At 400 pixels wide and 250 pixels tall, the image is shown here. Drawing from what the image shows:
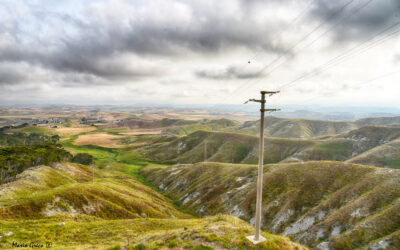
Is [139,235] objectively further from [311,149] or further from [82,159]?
[311,149]

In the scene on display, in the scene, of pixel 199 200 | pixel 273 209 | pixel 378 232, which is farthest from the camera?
pixel 199 200

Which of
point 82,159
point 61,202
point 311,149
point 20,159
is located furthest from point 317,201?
point 82,159

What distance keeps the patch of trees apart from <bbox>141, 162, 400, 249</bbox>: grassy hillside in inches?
2991

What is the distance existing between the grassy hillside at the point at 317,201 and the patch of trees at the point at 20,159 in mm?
75976

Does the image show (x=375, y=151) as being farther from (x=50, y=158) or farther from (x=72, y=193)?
(x=50, y=158)

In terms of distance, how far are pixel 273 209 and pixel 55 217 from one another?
59.8 m

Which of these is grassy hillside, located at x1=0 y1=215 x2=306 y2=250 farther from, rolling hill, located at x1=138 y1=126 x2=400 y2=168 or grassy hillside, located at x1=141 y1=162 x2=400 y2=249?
rolling hill, located at x1=138 y1=126 x2=400 y2=168

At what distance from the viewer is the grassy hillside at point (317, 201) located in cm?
4212

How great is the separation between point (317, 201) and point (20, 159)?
131 m

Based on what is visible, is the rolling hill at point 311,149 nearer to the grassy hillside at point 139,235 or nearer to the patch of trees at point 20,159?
the patch of trees at point 20,159

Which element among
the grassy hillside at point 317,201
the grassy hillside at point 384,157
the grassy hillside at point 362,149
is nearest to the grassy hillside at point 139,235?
the grassy hillside at point 317,201

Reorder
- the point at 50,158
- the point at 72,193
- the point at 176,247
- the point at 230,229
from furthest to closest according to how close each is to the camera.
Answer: the point at 50,158 → the point at 72,193 → the point at 230,229 → the point at 176,247

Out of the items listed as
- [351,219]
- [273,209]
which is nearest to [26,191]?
[273,209]

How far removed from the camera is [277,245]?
21.0 metres
